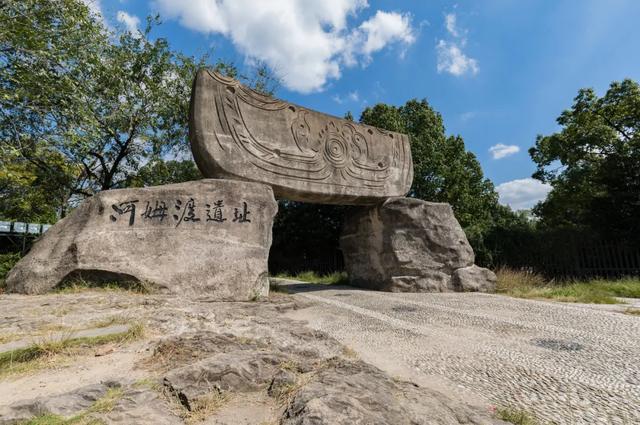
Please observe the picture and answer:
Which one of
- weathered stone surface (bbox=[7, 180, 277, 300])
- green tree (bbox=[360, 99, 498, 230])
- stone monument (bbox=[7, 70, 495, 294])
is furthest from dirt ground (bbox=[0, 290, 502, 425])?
green tree (bbox=[360, 99, 498, 230])

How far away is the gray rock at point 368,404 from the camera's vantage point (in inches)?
64.0

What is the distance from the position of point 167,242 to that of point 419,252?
515 cm

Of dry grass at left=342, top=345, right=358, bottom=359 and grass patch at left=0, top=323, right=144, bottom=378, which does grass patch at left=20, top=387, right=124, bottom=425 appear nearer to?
grass patch at left=0, top=323, right=144, bottom=378

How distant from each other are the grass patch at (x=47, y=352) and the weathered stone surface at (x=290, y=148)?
3.60 meters

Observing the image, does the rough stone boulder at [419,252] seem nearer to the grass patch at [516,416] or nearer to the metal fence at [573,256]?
the metal fence at [573,256]

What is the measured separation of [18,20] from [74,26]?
94cm

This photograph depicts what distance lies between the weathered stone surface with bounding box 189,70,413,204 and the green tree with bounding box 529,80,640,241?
7.02 m

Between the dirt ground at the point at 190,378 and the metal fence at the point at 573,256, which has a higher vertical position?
the metal fence at the point at 573,256

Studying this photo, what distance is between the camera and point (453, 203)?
15773 millimetres

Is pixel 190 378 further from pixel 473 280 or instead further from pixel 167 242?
pixel 473 280

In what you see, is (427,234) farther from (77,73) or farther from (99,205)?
(77,73)

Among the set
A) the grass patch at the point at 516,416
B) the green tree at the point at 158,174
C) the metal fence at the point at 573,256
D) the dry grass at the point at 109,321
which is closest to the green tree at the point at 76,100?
the green tree at the point at 158,174

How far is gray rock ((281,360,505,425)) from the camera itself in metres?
1.62

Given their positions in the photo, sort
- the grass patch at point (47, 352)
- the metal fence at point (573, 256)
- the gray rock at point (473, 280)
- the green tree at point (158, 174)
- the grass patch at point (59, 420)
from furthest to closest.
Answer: the green tree at point (158, 174) → the metal fence at point (573, 256) → the gray rock at point (473, 280) → the grass patch at point (47, 352) → the grass patch at point (59, 420)
